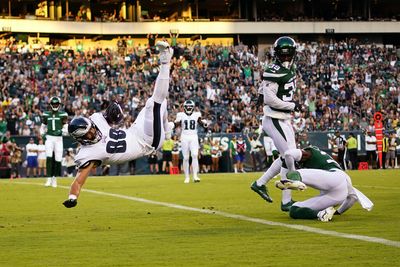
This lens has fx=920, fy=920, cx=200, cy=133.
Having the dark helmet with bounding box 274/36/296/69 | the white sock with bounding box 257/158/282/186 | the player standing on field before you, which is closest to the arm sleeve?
the player standing on field

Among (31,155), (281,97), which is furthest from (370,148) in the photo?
(281,97)

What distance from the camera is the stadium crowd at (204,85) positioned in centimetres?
3934

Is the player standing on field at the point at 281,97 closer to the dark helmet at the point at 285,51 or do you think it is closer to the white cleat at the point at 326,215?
the dark helmet at the point at 285,51

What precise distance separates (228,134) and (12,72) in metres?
10.9

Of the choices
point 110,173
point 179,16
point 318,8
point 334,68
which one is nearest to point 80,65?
point 110,173

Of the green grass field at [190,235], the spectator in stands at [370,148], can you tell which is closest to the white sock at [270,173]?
the green grass field at [190,235]

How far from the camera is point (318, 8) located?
2488 inches

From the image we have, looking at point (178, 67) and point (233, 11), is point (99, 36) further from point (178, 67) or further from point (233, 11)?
point (178, 67)

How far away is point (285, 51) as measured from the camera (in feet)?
40.8

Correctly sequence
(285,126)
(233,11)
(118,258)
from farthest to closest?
(233,11) < (285,126) < (118,258)

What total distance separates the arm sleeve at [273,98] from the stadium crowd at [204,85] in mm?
23545

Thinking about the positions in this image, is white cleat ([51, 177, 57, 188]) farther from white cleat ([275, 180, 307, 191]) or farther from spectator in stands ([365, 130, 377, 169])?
spectator in stands ([365, 130, 377, 169])

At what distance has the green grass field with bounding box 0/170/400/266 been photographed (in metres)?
7.66

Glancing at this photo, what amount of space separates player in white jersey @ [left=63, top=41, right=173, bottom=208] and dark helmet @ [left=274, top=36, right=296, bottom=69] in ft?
5.52
